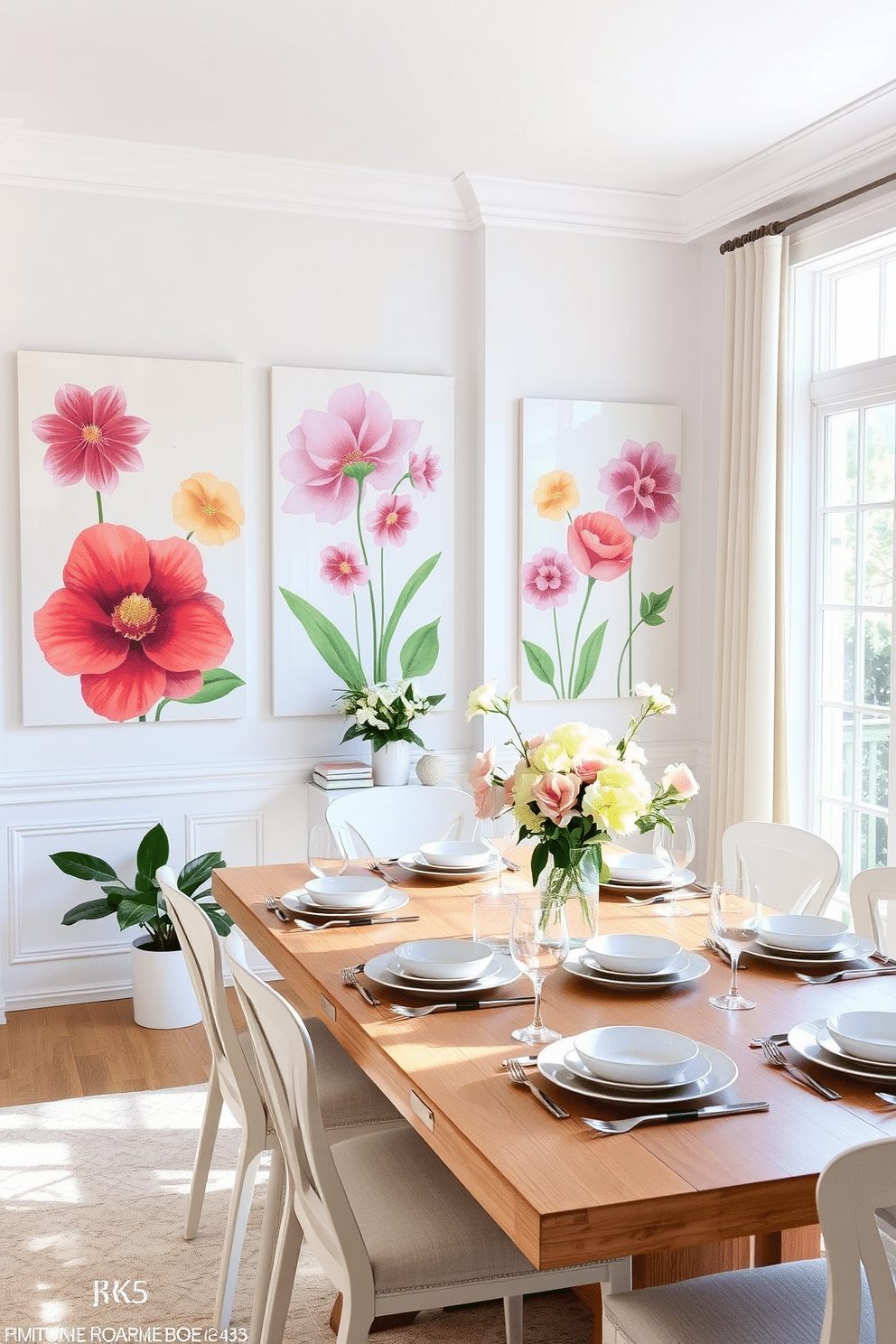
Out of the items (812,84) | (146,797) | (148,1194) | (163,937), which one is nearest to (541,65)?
(812,84)

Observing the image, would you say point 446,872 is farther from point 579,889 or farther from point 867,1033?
point 867,1033

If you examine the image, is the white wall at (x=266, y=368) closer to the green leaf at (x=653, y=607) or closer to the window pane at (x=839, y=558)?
the green leaf at (x=653, y=607)

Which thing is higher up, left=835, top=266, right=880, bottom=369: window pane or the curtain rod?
the curtain rod

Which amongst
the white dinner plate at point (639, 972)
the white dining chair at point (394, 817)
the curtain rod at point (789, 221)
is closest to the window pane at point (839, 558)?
the curtain rod at point (789, 221)

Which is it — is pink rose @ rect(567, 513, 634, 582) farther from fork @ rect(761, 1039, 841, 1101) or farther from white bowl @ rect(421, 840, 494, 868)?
fork @ rect(761, 1039, 841, 1101)

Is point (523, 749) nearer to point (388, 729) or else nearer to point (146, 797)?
point (388, 729)

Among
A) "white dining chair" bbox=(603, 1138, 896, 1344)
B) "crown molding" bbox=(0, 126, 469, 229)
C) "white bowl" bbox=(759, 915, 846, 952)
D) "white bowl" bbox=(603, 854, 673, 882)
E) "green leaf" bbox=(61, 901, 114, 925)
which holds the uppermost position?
"crown molding" bbox=(0, 126, 469, 229)

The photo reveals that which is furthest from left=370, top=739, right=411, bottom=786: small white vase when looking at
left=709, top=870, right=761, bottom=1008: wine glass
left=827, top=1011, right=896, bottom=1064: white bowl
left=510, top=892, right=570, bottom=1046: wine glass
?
left=827, top=1011, right=896, bottom=1064: white bowl

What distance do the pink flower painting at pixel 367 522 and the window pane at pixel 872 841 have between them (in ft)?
5.56

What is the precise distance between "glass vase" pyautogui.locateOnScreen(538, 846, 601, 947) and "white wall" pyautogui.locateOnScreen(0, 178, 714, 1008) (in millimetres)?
2487

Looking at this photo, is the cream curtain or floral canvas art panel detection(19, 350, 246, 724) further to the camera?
the cream curtain

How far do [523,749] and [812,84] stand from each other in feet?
8.62

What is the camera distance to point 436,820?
3627mm

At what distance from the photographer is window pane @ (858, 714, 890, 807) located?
13.6ft
